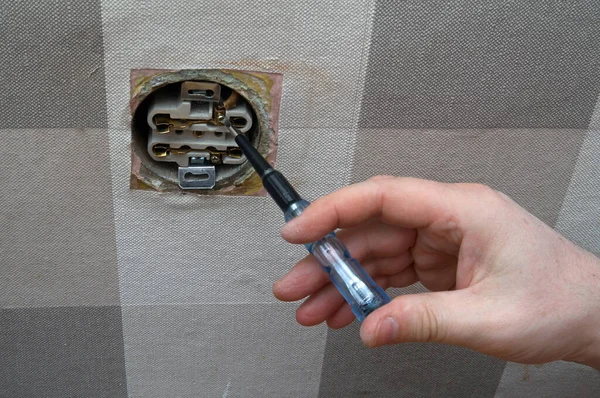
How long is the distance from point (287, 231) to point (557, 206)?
0.37m

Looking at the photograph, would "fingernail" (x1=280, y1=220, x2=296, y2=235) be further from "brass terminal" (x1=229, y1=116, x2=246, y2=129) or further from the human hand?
"brass terminal" (x1=229, y1=116, x2=246, y2=129)

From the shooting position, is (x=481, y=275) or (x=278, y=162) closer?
(x=481, y=275)

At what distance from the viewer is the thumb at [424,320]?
1.32ft

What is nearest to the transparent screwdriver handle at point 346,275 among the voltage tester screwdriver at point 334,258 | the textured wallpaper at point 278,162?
the voltage tester screwdriver at point 334,258

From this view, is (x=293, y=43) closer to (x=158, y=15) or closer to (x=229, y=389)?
(x=158, y=15)

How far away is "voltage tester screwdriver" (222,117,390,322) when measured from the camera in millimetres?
446

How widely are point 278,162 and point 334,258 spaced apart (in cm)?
13

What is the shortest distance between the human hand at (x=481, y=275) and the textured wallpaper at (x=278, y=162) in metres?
0.10

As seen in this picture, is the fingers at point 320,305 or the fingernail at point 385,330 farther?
the fingers at point 320,305

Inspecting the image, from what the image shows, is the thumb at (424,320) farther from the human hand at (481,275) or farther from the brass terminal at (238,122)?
the brass terminal at (238,122)

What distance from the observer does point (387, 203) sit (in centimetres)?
46

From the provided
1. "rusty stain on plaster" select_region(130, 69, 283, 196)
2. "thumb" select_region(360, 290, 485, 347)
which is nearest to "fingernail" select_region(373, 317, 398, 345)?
"thumb" select_region(360, 290, 485, 347)

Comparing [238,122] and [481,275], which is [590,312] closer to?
[481,275]

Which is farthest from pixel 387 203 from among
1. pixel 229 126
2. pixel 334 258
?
pixel 229 126
